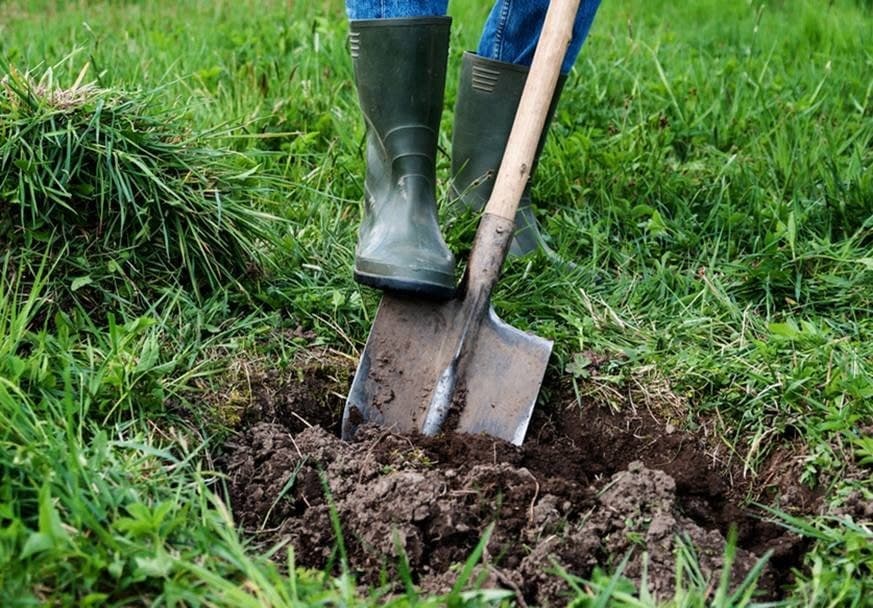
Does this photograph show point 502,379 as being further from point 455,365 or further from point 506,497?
point 506,497

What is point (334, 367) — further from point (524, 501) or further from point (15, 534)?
point (15, 534)

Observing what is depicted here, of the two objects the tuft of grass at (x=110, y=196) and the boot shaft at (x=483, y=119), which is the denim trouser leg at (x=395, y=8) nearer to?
the boot shaft at (x=483, y=119)

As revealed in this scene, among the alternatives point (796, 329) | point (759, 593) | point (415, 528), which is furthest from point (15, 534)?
point (796, 329)

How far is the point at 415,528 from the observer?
1929 millimetres

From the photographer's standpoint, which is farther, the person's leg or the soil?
the person's leg

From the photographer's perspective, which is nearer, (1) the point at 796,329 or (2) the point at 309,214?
(1) the point at 796,329

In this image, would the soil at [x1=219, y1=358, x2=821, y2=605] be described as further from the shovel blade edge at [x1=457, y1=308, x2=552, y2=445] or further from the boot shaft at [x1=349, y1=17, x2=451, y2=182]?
the boot shaft at [x1=349, y1=17, x2=451, y2=182]

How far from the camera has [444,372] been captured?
2359 millimetres

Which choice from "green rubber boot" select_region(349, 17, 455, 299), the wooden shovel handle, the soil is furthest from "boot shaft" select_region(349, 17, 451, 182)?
the soil

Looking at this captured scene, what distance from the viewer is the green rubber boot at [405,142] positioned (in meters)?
2.41

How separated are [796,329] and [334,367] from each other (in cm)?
105

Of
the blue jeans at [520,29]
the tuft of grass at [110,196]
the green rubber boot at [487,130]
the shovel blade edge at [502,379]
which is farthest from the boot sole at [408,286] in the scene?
the blue jeans at [520,29]

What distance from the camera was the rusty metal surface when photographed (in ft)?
7.66

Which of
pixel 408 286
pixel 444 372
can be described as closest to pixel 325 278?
pixel 408 286
